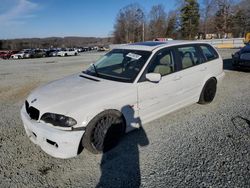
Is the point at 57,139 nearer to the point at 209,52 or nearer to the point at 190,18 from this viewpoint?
the point at 209,52

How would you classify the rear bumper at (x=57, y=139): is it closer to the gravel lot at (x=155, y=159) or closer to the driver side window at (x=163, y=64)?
the gravel lot at (x=155, y=159)

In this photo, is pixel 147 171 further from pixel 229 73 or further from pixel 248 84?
pixel 229 73

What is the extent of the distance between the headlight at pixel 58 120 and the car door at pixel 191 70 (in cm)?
239

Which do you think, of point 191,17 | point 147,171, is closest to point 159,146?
point 147,171

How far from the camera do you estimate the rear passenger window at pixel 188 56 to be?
4331 mm

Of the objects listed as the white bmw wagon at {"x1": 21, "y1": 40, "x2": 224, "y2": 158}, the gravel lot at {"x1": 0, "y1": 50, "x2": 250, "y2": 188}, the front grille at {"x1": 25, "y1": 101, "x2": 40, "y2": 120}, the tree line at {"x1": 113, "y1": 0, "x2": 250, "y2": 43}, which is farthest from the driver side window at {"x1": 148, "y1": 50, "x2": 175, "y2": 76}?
the tree line at {"x1": 113, "y1": 0, "x2": 250, "y2": 43}

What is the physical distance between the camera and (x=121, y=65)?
408cm

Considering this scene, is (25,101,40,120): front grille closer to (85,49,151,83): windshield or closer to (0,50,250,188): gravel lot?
(0,50,250,188): gravel lot

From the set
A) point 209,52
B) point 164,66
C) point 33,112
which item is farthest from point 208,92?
point 33,112

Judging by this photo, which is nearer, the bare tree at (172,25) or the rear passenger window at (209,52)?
the rear passenger window at (209,52)

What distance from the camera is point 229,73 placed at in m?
9.27

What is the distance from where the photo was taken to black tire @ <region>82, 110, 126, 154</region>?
301 cm

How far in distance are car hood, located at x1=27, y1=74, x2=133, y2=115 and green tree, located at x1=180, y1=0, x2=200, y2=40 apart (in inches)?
2490

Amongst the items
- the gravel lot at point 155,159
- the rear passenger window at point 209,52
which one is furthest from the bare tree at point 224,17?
the gravel lot at point 155,159
